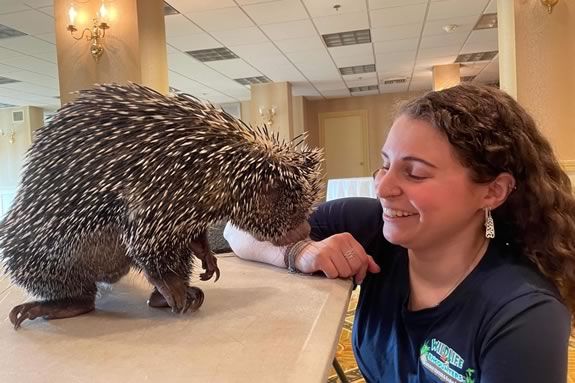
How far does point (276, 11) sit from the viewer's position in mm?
4914

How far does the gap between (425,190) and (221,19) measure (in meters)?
4.73

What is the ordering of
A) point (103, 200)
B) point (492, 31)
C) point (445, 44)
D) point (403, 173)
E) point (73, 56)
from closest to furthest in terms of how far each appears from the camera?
point (103, 200) → point (403, 173) → point (73, 56) → point (492, 31) → point (445, 44)

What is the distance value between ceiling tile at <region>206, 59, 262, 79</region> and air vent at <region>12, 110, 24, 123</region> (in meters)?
4.88

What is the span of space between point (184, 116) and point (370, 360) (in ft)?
2.15

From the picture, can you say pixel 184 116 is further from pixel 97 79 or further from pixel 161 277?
pixel 97 79

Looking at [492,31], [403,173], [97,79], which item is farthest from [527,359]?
[492,31]

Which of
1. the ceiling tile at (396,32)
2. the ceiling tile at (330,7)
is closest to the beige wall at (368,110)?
the ceiling tile at (396,32)

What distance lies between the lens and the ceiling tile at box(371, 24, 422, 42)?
5777 mm

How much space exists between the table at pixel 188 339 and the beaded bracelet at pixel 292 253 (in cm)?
9

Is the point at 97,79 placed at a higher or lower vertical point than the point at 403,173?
higher

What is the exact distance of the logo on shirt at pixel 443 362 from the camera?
0.76 metres

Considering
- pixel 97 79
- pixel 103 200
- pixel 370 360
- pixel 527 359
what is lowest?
pixel 370 360

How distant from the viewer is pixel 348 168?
11719 mm

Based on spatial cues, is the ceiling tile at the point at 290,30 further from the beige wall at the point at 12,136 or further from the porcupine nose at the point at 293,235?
the beige wall at the point at 12,136
